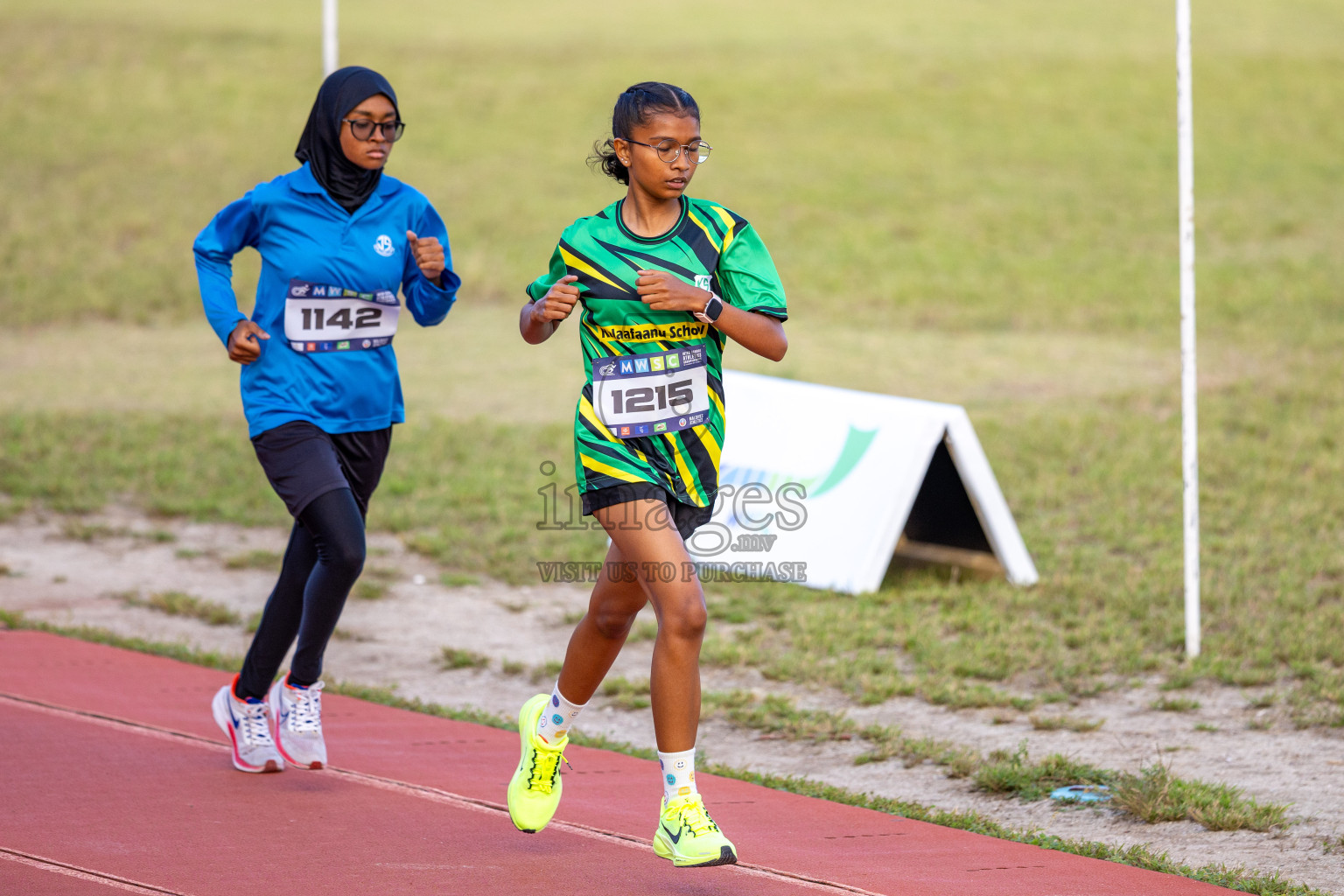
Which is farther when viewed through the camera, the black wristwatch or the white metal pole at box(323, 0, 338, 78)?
the white metal pole at box(323, 0, 338, 78)

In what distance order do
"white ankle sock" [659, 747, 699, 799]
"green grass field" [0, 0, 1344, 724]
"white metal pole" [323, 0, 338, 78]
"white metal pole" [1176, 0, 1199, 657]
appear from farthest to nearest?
"white metal pole" [323, 0, 338, 78], "green grass field" [0, 0, 1344, 724], "white metal pole" [1176, 0, 1199, 657], "white ankle sock" [659, 747, 699, 799]

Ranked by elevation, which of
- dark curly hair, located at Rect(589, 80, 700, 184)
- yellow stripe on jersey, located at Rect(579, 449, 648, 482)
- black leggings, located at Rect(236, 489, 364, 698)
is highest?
dark curly hair, located at Rect(589, 80, 700, 184)

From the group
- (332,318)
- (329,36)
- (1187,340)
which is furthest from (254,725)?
(329,36)

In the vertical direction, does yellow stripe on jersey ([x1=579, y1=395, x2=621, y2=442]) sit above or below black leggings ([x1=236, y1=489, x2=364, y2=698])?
above

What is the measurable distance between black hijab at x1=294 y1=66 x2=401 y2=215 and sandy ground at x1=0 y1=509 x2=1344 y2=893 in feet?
6.69

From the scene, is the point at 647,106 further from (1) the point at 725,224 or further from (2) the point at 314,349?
(2) the point at 314,349

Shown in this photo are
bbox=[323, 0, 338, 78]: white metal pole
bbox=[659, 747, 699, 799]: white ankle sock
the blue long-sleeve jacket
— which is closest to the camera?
bbox=[659, 747, 699, 799]: white ankle sock

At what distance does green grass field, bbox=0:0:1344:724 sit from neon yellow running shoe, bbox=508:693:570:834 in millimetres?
2498

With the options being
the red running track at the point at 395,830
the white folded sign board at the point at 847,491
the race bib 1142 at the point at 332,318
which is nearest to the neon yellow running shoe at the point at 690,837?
the red running track at the point at 395,830

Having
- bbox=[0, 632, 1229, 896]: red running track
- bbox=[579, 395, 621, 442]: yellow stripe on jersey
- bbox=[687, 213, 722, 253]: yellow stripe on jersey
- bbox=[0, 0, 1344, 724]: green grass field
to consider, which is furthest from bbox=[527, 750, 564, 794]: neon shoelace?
bbox=[0, 0, 1344, 724]: green grass field

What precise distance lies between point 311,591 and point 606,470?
135 centimetres

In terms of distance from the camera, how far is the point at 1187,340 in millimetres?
6789

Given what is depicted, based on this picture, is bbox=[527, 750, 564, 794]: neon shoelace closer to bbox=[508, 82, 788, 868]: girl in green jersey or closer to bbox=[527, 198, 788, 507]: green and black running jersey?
bbox=[508, 82, 788, 868]: girl in green jersey

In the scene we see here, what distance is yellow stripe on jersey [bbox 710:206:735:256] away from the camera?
13.0 ft
